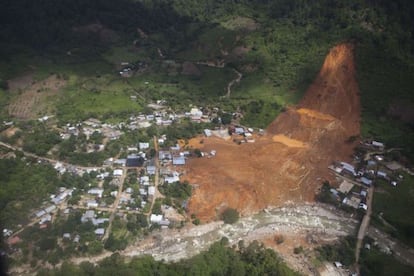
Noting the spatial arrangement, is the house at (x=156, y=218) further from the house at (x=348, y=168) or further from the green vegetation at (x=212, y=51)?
the house at (x=348, y=168)

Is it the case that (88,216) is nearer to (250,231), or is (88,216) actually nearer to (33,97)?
(250,231)

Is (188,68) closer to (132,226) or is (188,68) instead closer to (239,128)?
(239,128)

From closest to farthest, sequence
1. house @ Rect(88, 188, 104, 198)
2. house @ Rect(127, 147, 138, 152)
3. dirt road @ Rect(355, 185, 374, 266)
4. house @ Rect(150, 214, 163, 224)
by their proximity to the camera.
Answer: dirt road @ Rect(355, 185, 374, 266)
house @ Rect(150, 214, 163, 224)
house @ Rect(88, 188, 104, 198)
house @ Rect(127, 147, 138, 152)

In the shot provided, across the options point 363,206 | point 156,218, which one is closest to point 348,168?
point 363,206

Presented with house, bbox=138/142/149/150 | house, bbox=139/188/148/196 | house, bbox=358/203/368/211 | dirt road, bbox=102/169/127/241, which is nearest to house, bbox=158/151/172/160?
house, bbox=138/142/149/150

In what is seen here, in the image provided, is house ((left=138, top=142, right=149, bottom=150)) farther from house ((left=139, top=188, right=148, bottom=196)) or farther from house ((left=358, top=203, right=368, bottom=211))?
house ((left=358, top=203, right=368, bottom=211))

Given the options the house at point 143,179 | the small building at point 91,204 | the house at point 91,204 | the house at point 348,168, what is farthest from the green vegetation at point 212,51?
the small building at point 91,204
